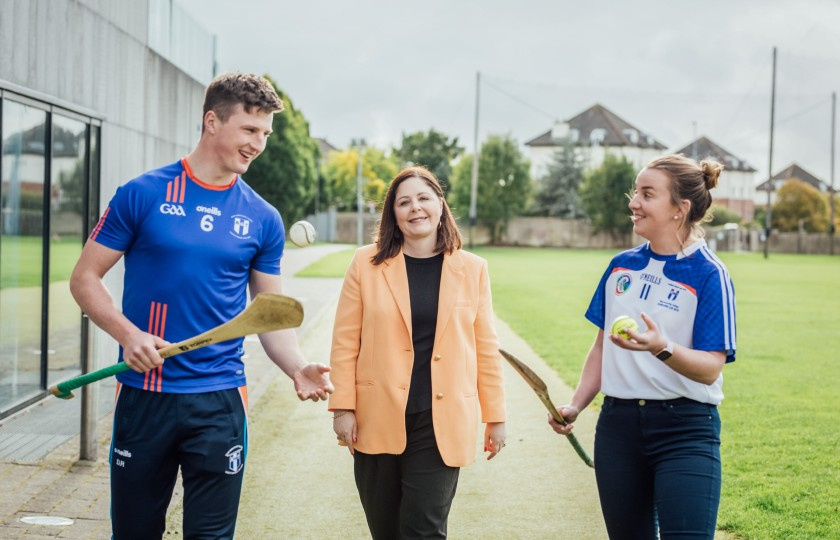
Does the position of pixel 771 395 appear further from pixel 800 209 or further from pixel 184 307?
pixel 800 209

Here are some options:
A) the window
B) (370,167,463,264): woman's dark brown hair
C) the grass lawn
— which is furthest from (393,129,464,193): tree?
(370,167,463,264): woman's dark brown hair

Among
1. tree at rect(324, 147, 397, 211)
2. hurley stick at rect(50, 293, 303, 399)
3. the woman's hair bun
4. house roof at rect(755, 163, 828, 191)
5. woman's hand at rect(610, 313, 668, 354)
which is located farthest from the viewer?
house roof at rect(755, 163, 828, 191)

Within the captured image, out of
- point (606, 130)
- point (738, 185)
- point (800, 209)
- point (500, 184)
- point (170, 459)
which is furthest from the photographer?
point (738, 185)

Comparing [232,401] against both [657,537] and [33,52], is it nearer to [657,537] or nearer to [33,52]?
[657,537]

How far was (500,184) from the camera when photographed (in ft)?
258

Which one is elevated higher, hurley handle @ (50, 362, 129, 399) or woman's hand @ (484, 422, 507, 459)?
hurley handle @ (50, 362, 129, 399)

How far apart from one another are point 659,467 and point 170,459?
1805mm

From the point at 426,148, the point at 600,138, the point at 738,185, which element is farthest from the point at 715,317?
the point at 738,185

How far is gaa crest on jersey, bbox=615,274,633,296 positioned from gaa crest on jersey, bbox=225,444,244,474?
1606 millimetres

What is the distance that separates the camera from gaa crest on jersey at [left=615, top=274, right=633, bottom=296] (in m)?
3.89

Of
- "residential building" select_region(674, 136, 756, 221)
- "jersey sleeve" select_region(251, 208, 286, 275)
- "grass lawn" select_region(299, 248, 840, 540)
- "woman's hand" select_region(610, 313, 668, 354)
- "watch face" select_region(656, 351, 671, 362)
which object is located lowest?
"grass lawn" select_region(299, 248, 840, 540)

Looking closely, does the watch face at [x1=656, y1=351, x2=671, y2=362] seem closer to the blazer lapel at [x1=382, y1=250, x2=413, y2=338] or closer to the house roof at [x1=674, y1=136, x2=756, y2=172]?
the blazer lapel at [x1=382, y1=250, x2=413, y2=338]


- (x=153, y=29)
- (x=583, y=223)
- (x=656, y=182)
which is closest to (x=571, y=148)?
(x=583, y=223)

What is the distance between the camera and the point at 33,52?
25.3 ft
